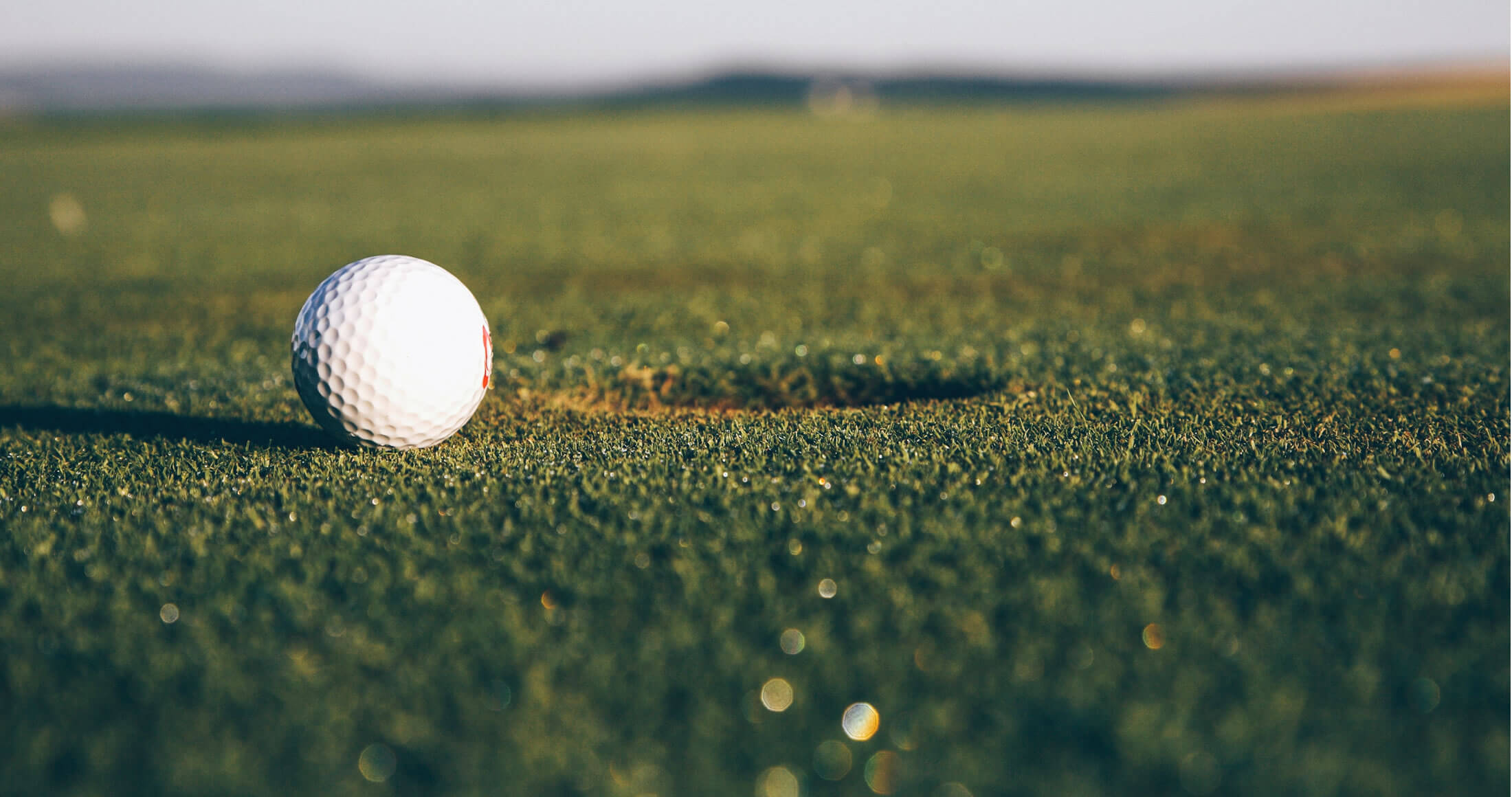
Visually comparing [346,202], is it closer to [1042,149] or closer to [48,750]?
[48,750]

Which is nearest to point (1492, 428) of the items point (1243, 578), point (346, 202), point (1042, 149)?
point (1243, 578)

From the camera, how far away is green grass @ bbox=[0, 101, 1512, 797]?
1.77m

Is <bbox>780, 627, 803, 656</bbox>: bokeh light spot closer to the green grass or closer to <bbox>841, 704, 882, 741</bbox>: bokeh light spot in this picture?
the green grass

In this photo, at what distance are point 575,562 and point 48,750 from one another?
1.09 metres

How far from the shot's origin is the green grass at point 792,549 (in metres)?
1.77

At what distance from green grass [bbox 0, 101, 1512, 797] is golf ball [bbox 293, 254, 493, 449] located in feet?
0.42

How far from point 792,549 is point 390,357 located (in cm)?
159

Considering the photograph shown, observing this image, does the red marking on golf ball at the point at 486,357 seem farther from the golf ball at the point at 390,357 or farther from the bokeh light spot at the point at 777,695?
the bokeh light spot at the point at 777,695

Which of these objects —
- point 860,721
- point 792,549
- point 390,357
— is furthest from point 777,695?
point 390,357

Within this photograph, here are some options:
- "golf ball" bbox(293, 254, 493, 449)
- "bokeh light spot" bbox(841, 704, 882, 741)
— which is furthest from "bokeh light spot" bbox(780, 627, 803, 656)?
"golf ball" bbox(293, 254, 493, 449)

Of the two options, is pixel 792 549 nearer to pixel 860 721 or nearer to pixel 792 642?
pixel 792 642

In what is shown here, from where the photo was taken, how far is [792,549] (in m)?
2.47

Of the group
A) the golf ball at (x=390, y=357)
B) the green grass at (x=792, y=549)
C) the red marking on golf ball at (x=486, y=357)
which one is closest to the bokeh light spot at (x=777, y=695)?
the green grass at (x=792, y=549)

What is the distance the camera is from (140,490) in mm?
3012
